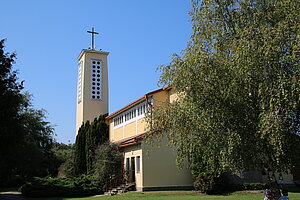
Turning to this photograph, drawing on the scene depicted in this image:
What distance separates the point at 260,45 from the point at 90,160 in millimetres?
20365

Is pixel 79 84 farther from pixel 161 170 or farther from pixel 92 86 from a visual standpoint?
pixel 161 170

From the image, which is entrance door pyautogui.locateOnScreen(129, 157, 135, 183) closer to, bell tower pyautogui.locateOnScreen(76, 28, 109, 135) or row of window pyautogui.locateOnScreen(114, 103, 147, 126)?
row of window pyautogui.locateOnScreen(114, 103, 147, 126)

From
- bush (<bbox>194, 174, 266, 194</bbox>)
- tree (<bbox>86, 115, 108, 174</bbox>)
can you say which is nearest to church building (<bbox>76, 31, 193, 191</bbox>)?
tree (<bbox>86, 115, 108, 174</bbox>)

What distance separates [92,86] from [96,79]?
0.95 meters

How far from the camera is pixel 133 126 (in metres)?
26.0

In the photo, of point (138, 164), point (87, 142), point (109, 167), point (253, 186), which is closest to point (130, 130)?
point (87, 142)

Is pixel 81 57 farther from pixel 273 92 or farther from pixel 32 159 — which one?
pixel 273 92

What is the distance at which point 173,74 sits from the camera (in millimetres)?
11188

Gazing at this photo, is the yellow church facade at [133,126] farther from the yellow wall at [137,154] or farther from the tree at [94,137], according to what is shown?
the tree at [94,137]

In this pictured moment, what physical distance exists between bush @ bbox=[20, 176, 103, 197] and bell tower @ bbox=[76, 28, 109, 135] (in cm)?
1095

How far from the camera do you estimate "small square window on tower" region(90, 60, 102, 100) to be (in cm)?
3359

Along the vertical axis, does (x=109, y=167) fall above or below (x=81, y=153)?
below

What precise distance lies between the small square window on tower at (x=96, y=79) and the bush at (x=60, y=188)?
12613 mm

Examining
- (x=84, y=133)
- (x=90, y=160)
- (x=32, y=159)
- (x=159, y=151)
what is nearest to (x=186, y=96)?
(x=159, y=151)
